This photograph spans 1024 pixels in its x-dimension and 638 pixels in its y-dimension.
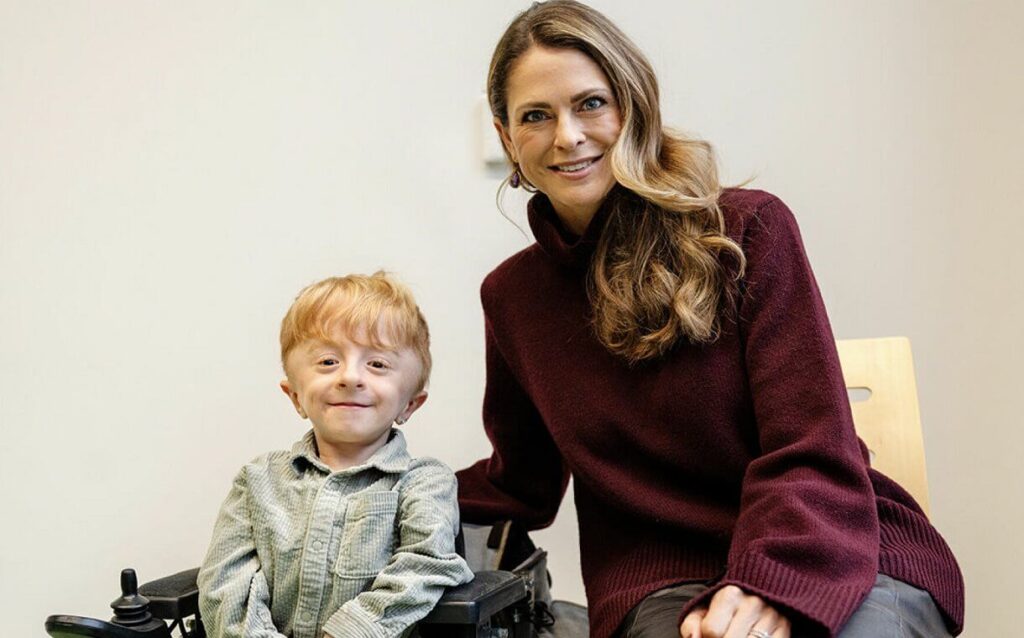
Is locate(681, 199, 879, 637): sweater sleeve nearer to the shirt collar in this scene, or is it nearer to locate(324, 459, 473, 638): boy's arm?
locate(324, 459, 473, 638): boy's arm

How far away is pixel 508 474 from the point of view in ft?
5.76

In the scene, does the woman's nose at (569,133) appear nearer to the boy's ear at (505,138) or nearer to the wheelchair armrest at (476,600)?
the boy's ear at (505,138)

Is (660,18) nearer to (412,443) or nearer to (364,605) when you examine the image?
(412,443)

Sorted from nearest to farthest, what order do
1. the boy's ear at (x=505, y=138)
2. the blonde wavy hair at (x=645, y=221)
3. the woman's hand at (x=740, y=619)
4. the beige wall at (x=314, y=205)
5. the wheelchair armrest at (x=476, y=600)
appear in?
the woman's hand at (x=740, y=619), the wheelchair armrest at (x=476, y=600), the blonde wavy hair at (x=645, y=221), the boy's ear at (x=505, y=138), the beige wall at (x=314, y=205)

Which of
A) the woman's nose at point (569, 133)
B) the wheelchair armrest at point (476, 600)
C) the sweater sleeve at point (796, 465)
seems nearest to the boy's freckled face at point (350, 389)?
the wheelchair armrest at point (476, 600)

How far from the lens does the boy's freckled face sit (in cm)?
143

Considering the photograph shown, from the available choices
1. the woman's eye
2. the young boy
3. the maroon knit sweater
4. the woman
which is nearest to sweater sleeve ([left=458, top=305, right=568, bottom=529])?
the maroon knit sweater

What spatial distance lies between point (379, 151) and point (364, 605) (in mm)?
986

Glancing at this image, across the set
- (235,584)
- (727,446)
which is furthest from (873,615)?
(235,584)

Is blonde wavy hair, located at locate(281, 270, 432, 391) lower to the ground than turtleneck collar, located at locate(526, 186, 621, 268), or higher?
lower

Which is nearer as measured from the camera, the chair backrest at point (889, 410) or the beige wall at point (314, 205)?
the chair backrest at point (889, 410)

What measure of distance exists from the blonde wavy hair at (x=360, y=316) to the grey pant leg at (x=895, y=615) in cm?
65

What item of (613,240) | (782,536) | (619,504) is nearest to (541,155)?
(613,240)

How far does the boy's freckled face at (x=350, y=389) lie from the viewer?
4.69 ft
